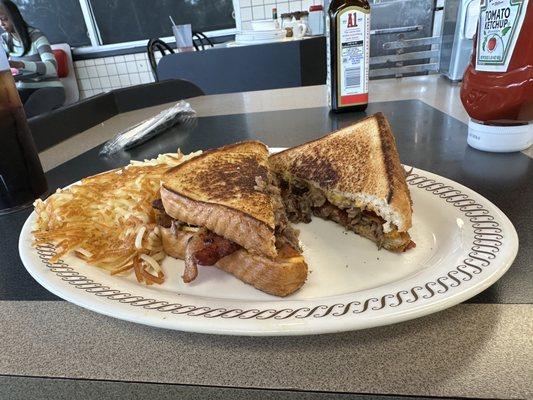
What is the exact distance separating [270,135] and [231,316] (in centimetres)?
126

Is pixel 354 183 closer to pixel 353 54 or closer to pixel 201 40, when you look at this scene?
pixel 353 54

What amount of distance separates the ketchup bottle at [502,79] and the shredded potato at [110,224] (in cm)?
116

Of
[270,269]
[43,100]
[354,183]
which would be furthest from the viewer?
[43,100]

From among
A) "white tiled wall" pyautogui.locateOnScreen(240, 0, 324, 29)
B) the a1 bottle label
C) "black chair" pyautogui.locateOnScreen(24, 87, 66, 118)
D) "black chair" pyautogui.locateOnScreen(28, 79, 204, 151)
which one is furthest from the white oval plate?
"white tiled wall" pyautogui.locateOnScreen(240, 0, 324, 29)

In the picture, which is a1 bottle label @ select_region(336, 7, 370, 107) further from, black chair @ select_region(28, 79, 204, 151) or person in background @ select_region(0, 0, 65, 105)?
person in background @ select_region(0, 0, 65, 105)

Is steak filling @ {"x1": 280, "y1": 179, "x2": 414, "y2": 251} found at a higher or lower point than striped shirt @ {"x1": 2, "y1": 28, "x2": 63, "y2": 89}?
lower

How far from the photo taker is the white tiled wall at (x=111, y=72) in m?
6.45

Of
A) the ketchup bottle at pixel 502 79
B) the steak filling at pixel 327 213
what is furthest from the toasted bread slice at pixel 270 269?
the ketchup bottle at pixel 502 79

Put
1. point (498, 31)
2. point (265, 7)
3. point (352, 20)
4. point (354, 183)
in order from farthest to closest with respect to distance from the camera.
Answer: point (265, 7)
point (352, 20)
point (498, 31)
point (354, 183)

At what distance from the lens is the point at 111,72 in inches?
259

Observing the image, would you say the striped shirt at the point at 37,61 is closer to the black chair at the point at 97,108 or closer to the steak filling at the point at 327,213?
the black chair at the point at 97,108

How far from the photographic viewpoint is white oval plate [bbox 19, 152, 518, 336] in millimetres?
613

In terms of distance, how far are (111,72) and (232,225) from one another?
674 cm

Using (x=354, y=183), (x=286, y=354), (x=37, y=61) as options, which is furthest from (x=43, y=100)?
(x=286, y=354)
